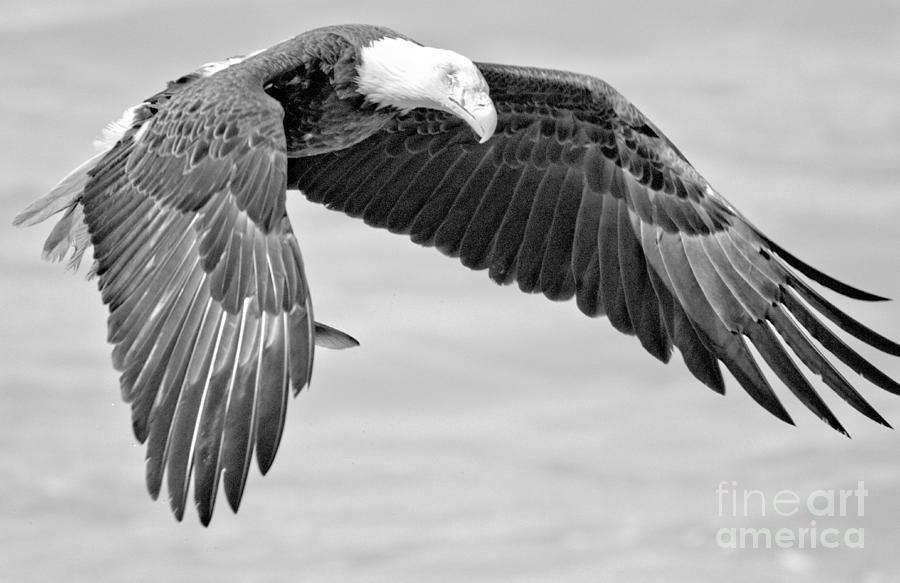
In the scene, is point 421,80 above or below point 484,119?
above

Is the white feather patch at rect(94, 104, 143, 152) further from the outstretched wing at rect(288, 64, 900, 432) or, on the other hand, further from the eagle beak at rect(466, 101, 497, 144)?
the eagle beak at rect(466, 101, 497, 144)

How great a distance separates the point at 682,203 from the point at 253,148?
5.91 feet

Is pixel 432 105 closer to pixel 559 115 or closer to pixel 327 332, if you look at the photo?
pixel 559 115

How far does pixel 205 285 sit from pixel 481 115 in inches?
52.3

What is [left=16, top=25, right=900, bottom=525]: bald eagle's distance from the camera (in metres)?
4.79

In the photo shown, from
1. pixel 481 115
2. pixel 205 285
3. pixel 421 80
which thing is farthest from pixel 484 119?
pixel 205 285

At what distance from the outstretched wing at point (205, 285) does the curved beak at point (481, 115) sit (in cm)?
79

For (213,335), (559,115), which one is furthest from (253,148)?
(559,115)

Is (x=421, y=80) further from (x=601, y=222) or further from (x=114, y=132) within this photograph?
(x=114, y=132)

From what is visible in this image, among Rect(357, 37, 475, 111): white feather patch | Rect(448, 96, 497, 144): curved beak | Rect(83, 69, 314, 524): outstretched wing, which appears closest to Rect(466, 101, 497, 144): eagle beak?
Rect(448, 96, 497, 144): curved beak

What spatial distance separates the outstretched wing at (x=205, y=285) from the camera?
4.62 m

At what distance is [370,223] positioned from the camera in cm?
666

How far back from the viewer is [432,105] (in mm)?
6234

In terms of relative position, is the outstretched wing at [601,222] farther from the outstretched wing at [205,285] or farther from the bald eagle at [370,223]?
the outstretched wing at [205,285]
